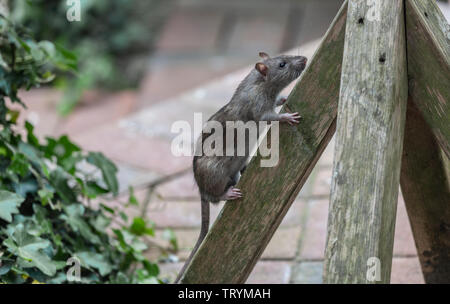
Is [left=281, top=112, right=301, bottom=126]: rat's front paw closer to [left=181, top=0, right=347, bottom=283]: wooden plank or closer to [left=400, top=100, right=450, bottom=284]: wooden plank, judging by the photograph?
[left=181, top=0, right=347, bottom=283]: wooden plank

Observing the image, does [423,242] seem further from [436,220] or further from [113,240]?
[113,240]

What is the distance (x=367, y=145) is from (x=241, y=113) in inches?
40.6

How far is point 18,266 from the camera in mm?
2721

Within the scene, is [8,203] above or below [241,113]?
below

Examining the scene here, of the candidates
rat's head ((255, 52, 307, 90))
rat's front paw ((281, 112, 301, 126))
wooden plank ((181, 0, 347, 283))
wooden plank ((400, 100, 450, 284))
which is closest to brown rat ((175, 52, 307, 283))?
rat's head ((255, 52, 307, 90))

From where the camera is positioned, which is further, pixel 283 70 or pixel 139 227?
pixel 139 227

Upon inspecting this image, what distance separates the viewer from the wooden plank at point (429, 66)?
81.0 inches

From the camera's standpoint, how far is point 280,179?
2242mm

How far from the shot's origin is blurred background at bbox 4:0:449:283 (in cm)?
427

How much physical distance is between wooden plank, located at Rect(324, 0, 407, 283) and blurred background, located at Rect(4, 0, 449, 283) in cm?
178

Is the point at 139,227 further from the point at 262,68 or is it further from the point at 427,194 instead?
the point at 427,194

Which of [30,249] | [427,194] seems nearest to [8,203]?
[30,249]

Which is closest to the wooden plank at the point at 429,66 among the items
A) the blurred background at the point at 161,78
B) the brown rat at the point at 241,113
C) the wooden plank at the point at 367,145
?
the wooden plank at the point at 367,145

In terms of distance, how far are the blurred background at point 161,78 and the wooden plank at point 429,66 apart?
164 centimetres
